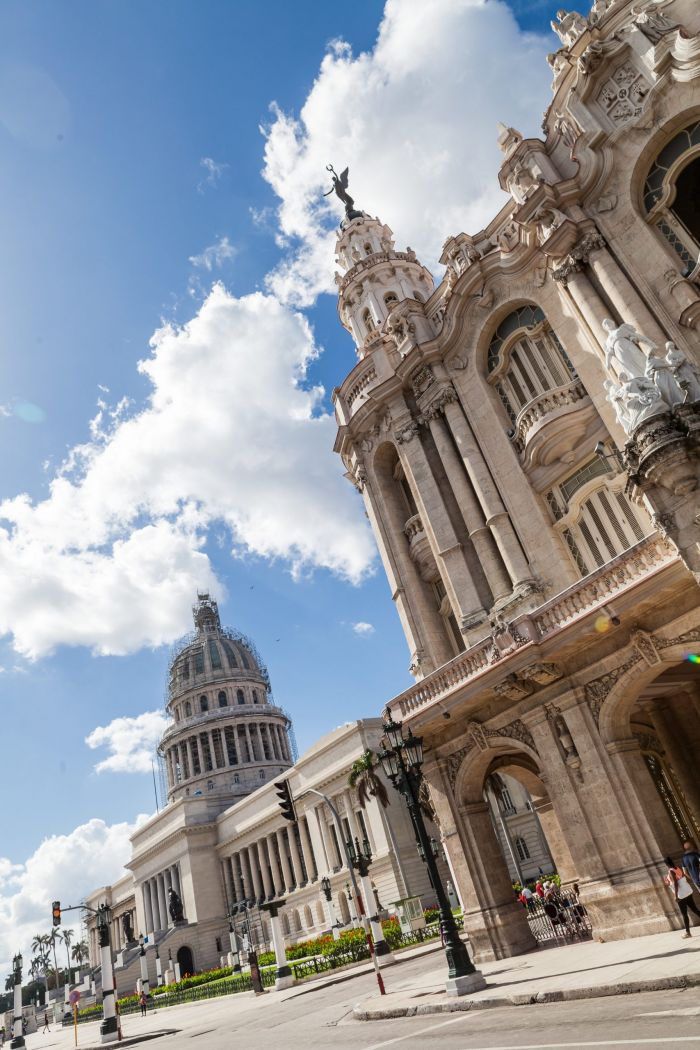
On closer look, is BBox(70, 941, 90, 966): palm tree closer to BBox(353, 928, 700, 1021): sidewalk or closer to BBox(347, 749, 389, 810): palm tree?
BBox(347, 749, 389, 810): palm tree

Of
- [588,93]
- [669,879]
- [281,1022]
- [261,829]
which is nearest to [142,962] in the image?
[261,829]

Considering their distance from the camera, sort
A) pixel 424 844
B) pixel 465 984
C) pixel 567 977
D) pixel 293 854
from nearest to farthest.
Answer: pixel 567 977
pixel 465 984
pixel 424 844
pixel 293 854

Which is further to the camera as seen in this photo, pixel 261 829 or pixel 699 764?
pixel 261 829

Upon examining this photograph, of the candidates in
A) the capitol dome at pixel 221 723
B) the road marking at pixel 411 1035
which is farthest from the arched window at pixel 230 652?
the road marking at pixel 411 1035

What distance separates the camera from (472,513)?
86.0 feet

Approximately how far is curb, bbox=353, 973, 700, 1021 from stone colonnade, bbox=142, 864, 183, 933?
79.8 metres

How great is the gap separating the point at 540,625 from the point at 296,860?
2362 inches

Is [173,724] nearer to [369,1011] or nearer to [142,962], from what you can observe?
[142,962]

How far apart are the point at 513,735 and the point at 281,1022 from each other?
10.6 meters

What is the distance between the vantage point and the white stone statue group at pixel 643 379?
53.8 feet

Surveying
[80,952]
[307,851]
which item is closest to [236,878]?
[307,851]

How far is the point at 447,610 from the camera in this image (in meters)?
28.6

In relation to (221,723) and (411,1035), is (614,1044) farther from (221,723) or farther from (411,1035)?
(221,723)

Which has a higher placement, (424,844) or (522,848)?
(522,848)
